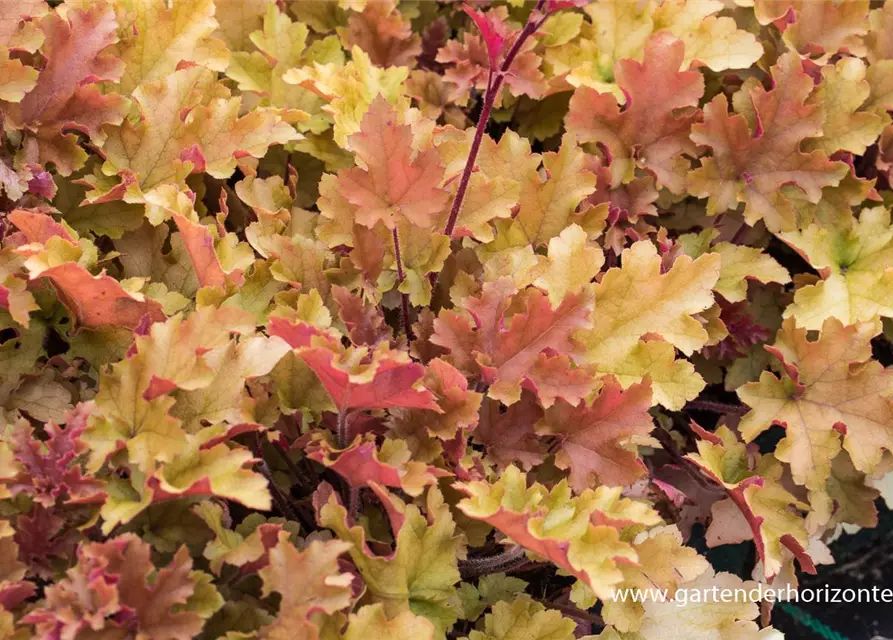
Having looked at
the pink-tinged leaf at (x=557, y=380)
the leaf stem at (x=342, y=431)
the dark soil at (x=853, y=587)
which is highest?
the pink-tinged leaf at (x=557, y=380)

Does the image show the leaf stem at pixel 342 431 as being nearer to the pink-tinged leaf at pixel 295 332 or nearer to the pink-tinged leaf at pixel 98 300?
the pink-tinged leaf at pixel 295 332

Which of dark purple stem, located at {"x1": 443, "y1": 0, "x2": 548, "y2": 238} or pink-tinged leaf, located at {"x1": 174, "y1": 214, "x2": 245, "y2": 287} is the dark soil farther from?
pink-tinged leaf, located at {"x1": 174, "y1": 214, "x2": 245, "y2": 287}

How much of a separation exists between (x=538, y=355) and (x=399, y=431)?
257 mm

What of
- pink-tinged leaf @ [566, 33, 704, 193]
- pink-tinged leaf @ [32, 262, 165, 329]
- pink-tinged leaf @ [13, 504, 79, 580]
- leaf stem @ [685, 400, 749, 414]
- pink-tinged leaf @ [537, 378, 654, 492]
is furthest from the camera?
leaf stem @ [685, 400, 749, 414]

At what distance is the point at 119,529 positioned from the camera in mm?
1306

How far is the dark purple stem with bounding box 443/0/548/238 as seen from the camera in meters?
1.26

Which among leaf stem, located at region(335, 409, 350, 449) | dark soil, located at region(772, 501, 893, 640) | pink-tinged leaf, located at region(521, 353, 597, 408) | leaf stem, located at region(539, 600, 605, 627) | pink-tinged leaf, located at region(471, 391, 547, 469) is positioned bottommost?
dark soil, located at region(772, 501, 893, 640)

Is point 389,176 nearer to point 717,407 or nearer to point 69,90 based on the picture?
point 69,90

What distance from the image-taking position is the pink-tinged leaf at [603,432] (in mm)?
1470

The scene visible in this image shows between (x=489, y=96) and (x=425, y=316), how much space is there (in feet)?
1.37

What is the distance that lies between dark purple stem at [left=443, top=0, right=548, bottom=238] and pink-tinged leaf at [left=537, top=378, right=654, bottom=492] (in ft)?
1.27

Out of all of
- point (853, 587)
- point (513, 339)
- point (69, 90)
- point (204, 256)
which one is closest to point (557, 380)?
point (513, 339)

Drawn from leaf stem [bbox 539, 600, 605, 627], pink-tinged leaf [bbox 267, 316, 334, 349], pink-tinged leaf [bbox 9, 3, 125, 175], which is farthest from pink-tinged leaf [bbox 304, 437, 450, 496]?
pink-tinged leaf [bbox 9, 3, 125, 175]

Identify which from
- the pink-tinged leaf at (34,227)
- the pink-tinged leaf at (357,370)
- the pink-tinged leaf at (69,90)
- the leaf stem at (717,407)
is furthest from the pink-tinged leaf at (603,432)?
the pink-tinged leaf at (69,90)
